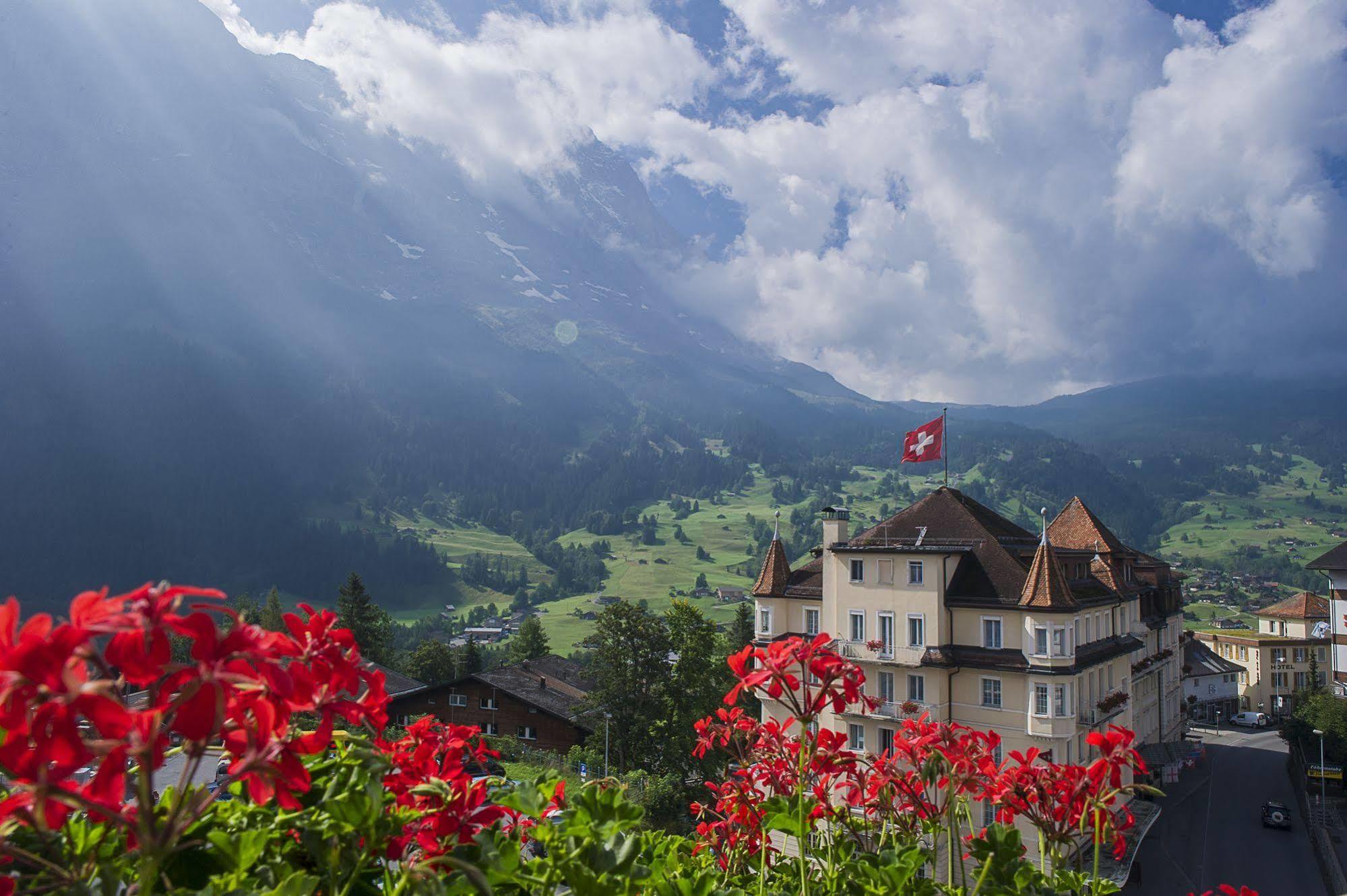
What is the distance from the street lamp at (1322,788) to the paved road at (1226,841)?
45.2 inches

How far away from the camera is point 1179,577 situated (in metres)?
48.4

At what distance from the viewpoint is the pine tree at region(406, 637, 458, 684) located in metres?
81.3

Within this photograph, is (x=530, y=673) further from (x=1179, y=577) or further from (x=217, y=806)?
(x=217, y=806)

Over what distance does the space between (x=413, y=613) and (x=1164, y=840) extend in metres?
186

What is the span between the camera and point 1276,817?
4000 centimetres

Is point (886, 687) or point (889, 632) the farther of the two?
point (886, 687)

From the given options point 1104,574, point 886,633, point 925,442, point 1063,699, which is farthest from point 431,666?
point 1063,699

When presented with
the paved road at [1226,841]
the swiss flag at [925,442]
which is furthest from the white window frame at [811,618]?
the paved road at [1226,841]

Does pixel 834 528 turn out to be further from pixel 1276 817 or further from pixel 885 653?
pixel 1276 817

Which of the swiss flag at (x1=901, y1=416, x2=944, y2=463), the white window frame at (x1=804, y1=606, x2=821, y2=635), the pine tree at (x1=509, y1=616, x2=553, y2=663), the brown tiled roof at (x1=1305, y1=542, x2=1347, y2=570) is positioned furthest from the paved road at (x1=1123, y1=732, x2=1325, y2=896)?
the pine tree at (x1=509, y1=616, x2=553, y2=663)

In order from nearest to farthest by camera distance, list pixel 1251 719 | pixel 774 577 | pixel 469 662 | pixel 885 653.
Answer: pixel 885 653 < pixel 774 577 < pixel 1251 719 < pixel 469 662

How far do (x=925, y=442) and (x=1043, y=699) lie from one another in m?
10.8

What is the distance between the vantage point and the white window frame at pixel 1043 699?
90.2ft

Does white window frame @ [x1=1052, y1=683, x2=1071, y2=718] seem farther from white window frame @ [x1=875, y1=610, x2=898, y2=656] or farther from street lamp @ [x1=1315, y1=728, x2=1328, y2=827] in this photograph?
street lamp @ [x1=1315, y1=728, x2=1328, y2=827]
